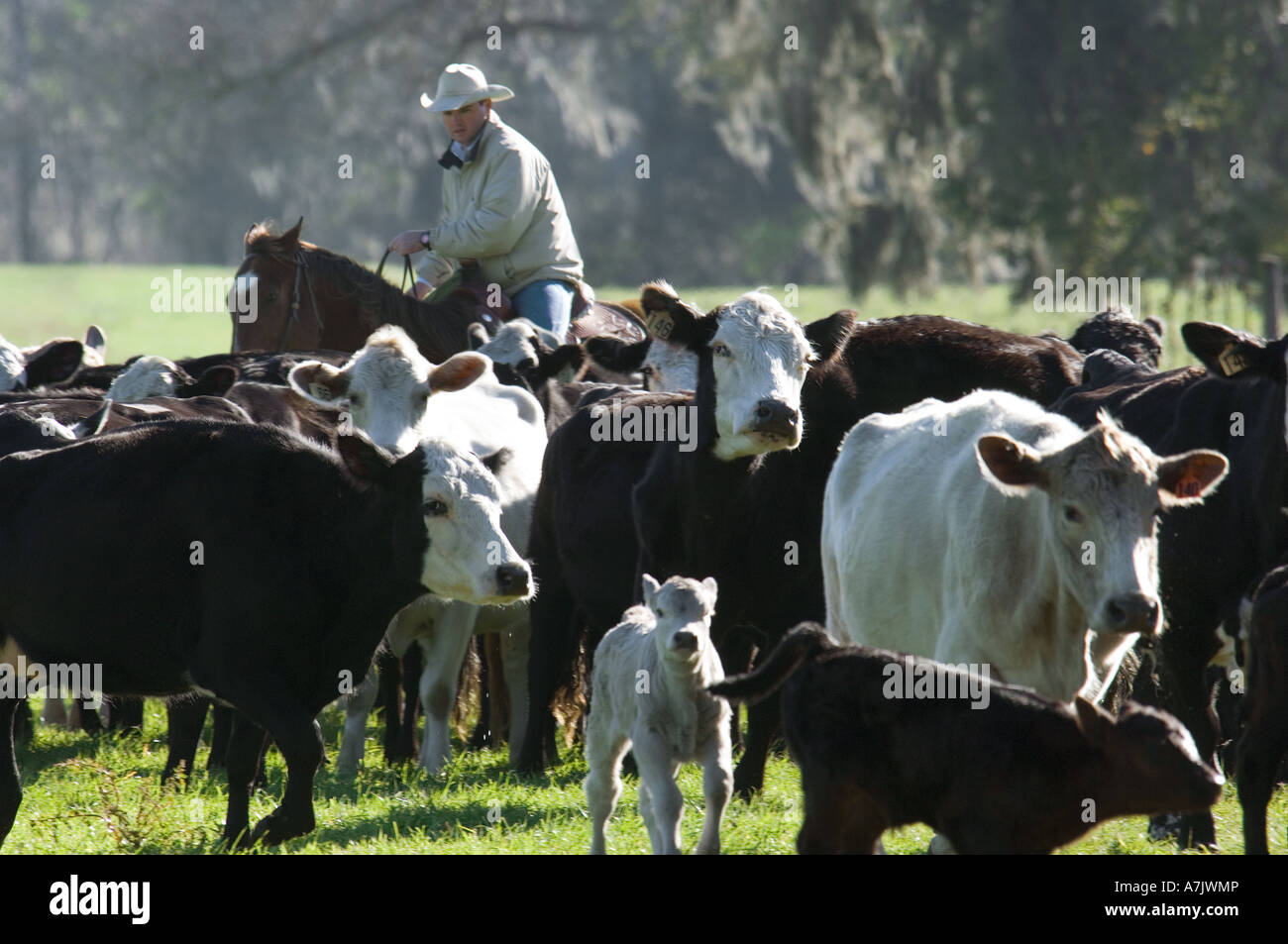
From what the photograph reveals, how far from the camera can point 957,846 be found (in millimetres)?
4949

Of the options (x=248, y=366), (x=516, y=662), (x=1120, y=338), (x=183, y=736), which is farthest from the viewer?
(x=1120, y=338)

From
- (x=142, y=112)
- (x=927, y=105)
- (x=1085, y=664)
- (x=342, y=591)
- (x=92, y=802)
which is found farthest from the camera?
(x=142, y=112)

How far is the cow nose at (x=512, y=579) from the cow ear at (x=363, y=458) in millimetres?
574

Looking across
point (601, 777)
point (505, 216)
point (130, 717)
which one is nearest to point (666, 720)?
point (601, 777)

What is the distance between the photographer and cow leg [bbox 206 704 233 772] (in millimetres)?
8633

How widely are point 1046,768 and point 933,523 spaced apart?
1729 mm

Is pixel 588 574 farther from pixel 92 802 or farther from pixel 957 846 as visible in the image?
pixel 957 846

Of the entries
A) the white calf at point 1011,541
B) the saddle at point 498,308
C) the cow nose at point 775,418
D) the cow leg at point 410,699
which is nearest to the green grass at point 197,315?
the saddle at point 498,308

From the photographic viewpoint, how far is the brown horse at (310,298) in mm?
12172

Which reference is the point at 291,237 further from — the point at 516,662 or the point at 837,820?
the point at 837,820

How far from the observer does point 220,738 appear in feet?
28.9

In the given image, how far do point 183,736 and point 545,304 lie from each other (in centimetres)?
513

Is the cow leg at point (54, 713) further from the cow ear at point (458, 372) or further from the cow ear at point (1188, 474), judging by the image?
the cow ear at point (1188, 474)

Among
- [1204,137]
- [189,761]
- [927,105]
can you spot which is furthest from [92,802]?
[1204,137]
